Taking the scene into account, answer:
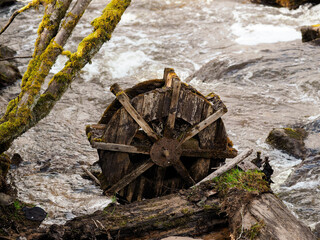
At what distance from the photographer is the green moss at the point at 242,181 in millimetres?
5789

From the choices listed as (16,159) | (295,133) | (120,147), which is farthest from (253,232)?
(16,159)

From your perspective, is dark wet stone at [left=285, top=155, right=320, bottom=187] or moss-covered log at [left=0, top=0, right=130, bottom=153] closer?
moss-covered log at [left=0, top=0, right=130, bottom=153]

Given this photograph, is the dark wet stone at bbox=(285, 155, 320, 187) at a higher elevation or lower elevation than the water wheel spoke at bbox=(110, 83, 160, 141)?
lower

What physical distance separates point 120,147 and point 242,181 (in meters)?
1.87

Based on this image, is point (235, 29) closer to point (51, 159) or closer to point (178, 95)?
point (51, 159)

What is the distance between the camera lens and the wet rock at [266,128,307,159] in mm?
9664

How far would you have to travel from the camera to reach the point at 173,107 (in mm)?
6277

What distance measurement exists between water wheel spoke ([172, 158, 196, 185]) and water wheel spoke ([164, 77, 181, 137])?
473 mm

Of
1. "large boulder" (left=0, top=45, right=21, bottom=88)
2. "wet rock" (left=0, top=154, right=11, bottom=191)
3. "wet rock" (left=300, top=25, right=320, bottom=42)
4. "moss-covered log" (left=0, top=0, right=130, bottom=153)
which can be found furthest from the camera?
"wet rock" (left=300, top=25, right=320, bottom=42)

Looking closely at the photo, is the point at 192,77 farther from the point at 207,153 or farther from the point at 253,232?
the point at 253,232

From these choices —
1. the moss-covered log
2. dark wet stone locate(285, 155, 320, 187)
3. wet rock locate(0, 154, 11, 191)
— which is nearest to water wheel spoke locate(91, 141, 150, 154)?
the moss-covered log

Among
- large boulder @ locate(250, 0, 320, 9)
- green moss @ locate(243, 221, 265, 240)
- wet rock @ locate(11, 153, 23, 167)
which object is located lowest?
wet rock @ locate(11, 153, 23, 167)

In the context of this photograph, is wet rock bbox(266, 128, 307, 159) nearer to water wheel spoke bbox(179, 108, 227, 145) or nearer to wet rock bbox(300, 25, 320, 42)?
water wheel spoke bbox(179, 108, 227, 145)

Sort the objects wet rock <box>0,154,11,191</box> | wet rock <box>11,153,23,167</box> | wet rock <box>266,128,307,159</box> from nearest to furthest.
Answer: wet rock <box>0,154,11,191</box> < wet rock <box>11,153,23,167</box> < wet rock <box>266,128,307,159</box>
